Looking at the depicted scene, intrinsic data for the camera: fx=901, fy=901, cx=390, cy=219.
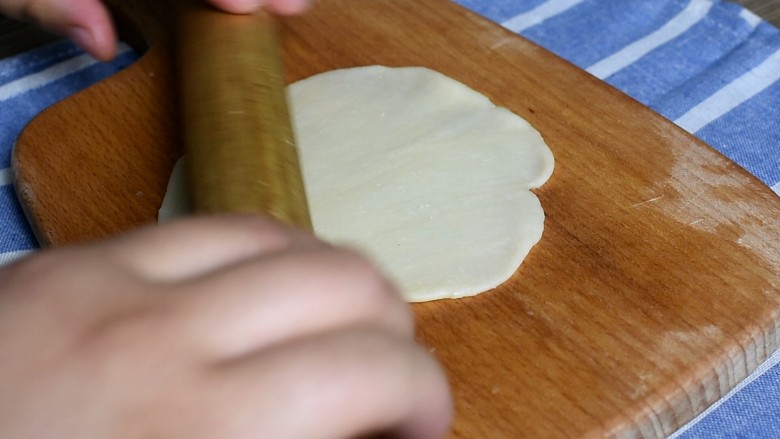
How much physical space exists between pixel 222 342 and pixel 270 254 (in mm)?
58

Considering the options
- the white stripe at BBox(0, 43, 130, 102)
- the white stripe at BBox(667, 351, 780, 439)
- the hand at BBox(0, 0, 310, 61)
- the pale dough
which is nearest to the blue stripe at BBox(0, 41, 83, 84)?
the white stripe at BBox(0, 43, 130, 102)

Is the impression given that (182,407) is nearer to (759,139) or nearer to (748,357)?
(748,357)

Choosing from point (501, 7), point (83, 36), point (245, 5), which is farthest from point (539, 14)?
point (83, 36)

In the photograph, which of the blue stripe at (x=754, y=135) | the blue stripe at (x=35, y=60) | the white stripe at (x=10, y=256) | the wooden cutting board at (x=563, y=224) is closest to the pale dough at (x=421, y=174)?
the wooden cutting board at (x=563, y=224)

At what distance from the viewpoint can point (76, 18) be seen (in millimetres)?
1101

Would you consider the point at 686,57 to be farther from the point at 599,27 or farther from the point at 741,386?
the point at 741,386

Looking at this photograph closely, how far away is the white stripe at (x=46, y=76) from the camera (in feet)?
4.18

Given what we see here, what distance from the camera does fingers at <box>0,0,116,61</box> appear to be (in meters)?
1.10

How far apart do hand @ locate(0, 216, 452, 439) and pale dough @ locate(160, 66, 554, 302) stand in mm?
357

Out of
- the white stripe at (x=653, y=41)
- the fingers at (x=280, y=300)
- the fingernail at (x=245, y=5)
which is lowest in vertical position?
the white stripe at (x=653, y=41)

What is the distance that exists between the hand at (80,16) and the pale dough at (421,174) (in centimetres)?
11

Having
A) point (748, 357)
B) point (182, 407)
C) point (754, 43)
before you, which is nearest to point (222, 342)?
point (182, 407)

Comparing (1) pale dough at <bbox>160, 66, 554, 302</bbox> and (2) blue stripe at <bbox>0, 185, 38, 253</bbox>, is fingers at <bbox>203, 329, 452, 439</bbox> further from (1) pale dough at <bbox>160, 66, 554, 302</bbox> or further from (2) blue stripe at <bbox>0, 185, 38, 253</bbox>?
(2) blue stripe at <bbox>0, 185, 38, 253</bbox>

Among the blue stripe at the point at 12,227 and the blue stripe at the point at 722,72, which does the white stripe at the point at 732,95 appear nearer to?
the blue stripe at the point at 722,72
